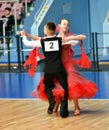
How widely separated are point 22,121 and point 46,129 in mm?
622

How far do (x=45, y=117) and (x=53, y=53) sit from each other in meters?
0.91

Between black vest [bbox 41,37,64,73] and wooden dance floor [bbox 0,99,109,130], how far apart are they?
0.68 m

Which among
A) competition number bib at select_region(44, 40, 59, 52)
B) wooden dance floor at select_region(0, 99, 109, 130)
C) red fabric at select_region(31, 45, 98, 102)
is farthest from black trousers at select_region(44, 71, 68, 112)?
competition number bib at select_region(44, 40, 59, 52)

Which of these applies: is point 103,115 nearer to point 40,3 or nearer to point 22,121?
point 22,121

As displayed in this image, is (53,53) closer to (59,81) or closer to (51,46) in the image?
(51,46)

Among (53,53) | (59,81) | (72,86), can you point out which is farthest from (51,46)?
(72,86)

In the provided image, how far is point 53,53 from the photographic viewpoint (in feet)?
21.5

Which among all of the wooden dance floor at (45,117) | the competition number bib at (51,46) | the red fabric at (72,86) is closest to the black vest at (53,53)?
the competition number bib at (51,46)

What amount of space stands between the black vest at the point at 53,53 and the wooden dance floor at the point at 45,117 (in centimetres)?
68

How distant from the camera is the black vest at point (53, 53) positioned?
257 inches

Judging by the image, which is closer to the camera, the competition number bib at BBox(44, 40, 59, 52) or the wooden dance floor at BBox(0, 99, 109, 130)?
the wooden dance floor at BBox(0, 99, 109, 130)

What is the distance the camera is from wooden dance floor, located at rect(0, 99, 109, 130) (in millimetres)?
5883

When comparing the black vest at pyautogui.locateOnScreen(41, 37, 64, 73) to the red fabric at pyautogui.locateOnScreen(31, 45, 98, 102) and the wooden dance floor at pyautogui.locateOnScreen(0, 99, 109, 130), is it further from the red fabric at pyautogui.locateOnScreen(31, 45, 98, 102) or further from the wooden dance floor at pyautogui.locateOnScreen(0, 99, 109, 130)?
the wooden dance floor at pyautogui.locateOnScreen(0, 99, 109, 130)

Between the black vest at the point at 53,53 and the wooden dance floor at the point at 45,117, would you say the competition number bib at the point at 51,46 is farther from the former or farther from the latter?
the wooden dance floor at the point at 45,117
